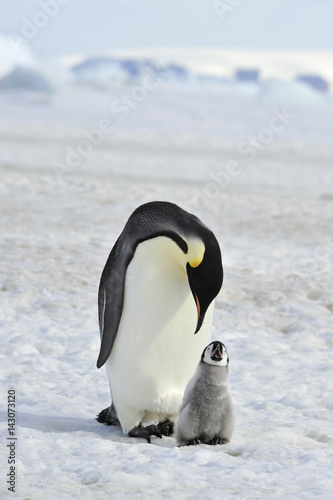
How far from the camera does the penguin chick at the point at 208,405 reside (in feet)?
8.82

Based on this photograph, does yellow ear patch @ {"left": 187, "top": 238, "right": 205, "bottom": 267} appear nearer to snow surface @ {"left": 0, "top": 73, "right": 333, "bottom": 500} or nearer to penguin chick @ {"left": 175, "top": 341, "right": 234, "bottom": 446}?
penguin chick @ {"left": 175, "top": 341, "right": 234, "bottom": 446}

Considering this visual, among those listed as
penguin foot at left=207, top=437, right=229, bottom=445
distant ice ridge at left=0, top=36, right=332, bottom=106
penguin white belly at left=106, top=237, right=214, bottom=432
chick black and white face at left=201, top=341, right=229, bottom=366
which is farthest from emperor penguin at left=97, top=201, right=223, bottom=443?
distant ice ridge at left=0, top=36, right=332, bottom=106

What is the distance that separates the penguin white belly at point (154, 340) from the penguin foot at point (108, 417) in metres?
0.07

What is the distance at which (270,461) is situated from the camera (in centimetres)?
260

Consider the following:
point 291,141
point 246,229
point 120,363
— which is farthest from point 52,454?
point 291,141

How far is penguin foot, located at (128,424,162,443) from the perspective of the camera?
9.64 feet

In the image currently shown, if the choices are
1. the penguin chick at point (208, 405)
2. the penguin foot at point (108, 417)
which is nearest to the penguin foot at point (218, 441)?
the penguin chick at point (208, 405)

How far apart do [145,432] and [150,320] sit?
45 cm

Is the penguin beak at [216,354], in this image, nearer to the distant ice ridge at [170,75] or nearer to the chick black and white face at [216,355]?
the chick black and white face at [216,355]

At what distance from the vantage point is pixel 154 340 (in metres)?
2.93

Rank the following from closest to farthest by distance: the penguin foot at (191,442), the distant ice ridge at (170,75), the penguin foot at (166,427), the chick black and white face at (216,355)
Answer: the chick black and white face at (216,355)
the penguin foot at (191,442)
the penguin foot at (166,427)
the distant ice ridge at (170,75)

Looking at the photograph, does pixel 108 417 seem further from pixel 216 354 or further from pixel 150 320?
pixel 216 354

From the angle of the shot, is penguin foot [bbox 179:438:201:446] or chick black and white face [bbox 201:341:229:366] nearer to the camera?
chick black and white face [bbox 201:341:229:366]

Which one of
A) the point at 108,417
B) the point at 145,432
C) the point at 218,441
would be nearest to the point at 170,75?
the point at 108,417
